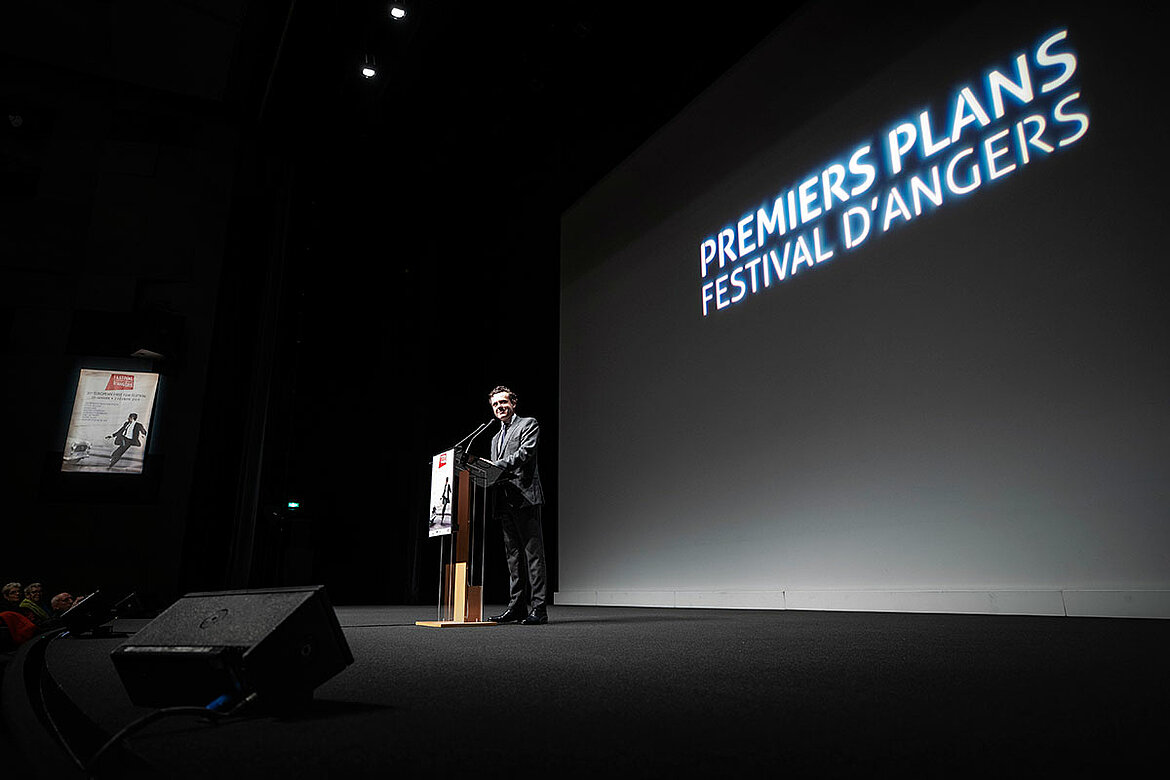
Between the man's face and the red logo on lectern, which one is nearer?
the man's face

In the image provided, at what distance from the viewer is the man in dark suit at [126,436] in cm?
593

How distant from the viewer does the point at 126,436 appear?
19.7ft

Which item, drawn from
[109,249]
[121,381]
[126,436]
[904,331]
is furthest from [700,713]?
[109,249]

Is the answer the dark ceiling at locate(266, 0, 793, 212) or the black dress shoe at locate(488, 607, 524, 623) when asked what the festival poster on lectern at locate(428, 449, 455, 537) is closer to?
the black dress shoe at locate(488, 607, 524, 623)

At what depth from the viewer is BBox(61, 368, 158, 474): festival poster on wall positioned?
19.3ft

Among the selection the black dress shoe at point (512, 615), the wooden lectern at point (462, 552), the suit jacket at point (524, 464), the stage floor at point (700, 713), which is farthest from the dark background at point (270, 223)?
the stage floor at point (700, 713)

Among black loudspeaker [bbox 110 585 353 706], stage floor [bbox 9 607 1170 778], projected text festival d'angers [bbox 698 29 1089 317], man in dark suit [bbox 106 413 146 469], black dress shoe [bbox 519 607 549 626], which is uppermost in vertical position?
projected text festival d'angers [bbox 698 29 1089 317]

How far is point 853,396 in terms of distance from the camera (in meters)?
4.43

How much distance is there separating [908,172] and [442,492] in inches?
126

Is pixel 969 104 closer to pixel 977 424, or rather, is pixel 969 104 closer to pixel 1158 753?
pixel 977 424

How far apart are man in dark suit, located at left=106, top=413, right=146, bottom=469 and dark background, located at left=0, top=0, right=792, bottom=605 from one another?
0.43 ft

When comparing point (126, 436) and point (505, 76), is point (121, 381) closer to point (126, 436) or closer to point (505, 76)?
point (126, 436)

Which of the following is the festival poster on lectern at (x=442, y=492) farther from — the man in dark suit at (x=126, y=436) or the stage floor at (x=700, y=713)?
the man in dark suit at (x=126, y=436)

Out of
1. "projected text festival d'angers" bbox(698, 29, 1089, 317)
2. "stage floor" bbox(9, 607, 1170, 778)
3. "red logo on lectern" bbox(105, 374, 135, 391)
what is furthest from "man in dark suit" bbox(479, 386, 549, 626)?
"red logo on lectern" bbox(105, 374, 135, 391)
